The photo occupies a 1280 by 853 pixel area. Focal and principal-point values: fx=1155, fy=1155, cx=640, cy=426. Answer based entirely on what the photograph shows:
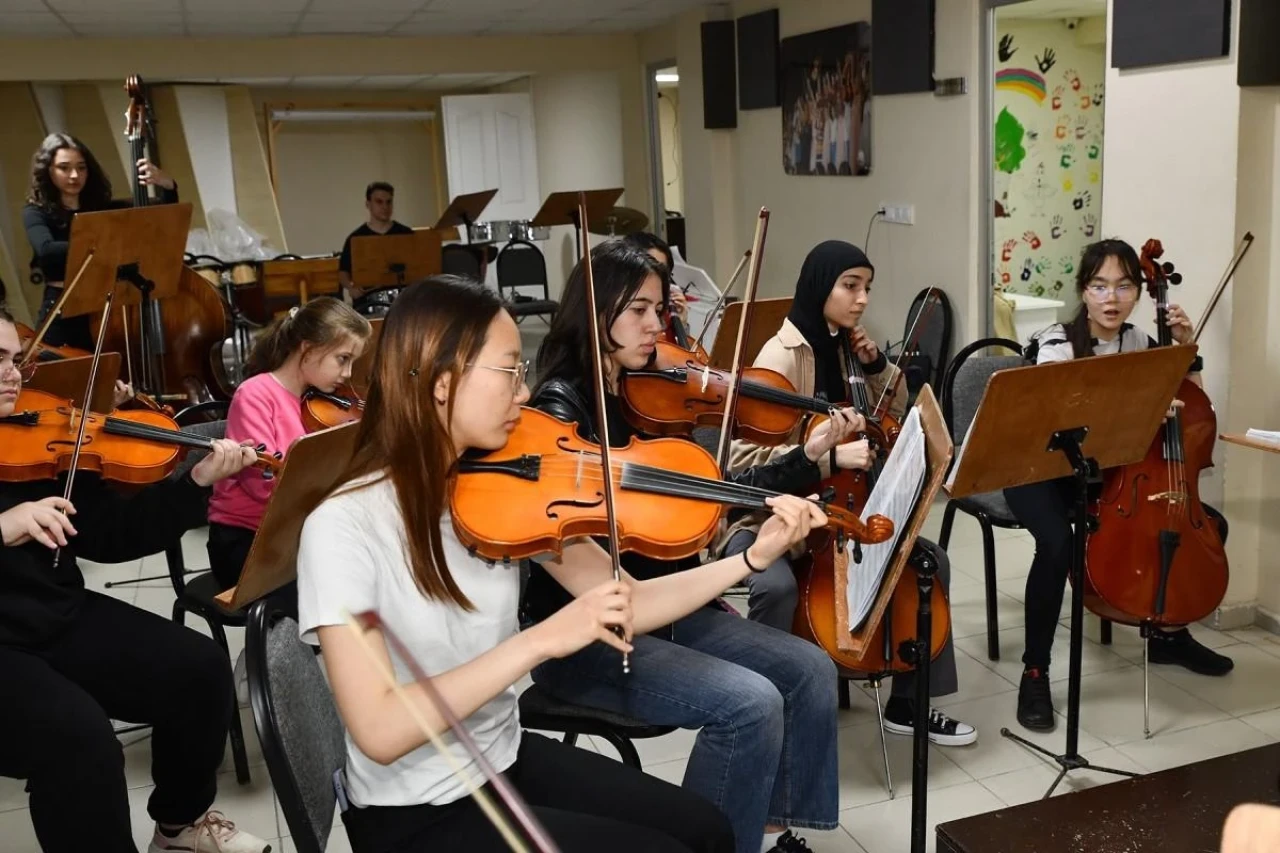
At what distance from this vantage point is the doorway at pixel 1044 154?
192 inches

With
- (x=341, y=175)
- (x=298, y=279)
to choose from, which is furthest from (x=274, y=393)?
(x=341, y=175)

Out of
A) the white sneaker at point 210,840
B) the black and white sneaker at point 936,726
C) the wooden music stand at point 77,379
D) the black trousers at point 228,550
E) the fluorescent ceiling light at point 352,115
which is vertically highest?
the fluorescent ceiling light at point 352,115

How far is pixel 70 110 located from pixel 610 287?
328 inches

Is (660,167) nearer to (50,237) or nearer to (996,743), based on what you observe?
(50,237)

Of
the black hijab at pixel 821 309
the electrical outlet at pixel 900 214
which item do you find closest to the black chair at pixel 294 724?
the black hijab at pixel 821 309

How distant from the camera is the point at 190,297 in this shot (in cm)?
435

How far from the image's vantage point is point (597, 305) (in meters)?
2.20

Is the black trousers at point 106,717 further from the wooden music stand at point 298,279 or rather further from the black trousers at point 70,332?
the wooden music stand at point 298,279

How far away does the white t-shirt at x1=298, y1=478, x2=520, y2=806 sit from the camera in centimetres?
129

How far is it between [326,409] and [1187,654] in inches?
86.5

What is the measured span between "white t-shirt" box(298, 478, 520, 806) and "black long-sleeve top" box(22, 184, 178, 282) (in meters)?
2.94

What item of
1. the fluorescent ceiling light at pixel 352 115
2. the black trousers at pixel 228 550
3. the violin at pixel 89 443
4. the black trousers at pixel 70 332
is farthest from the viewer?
the fluorescent ceiling light at pixel 352 115

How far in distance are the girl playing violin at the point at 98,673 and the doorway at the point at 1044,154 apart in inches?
137

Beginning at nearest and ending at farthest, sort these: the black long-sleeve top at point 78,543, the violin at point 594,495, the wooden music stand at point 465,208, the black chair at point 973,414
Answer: the violin at point 594,495 < the black long-sleeve top at point 78,543 < the black chair at point 973,414 < the wooden music stand at point 465,208
